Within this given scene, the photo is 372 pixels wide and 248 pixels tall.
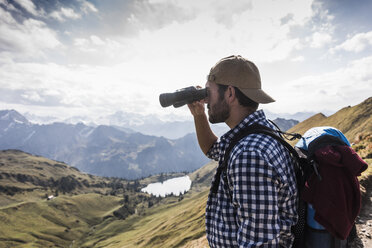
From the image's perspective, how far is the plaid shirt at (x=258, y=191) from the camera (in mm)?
3016

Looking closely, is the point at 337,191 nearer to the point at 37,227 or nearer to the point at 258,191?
the point at 258,191

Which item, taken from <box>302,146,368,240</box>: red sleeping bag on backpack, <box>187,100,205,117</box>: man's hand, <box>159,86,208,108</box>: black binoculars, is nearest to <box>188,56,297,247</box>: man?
<box>302,146,368,240</box>: red sleeping bag on backpack

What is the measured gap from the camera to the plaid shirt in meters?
3.02

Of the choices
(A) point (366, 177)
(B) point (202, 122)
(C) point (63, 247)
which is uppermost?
(B) point (202, 122)

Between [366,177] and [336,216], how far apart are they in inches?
443

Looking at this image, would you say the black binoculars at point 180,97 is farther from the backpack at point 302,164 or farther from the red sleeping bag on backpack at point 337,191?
the red sleeping bag on backpack at point 337,191

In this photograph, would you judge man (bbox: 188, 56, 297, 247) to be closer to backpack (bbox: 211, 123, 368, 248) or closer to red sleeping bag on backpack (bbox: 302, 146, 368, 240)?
backpack (bbox: 211, 123, 368, 248)

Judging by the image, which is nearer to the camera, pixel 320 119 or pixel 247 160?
pixel 247 160

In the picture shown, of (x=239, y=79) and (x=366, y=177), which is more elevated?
(x=239, y=79)

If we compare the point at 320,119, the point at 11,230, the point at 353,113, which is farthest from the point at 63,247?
the point at 353,113

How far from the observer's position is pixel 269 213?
3041mm

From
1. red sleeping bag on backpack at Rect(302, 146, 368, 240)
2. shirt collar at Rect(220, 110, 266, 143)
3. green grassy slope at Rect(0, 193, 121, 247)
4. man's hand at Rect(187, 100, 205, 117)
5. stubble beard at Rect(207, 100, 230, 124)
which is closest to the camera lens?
red sleeping bag on backpack at Rect(302, 146, 368, 240)

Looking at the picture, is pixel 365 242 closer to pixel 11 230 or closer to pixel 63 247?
pixel 63 247

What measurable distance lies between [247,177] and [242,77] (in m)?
1.78
